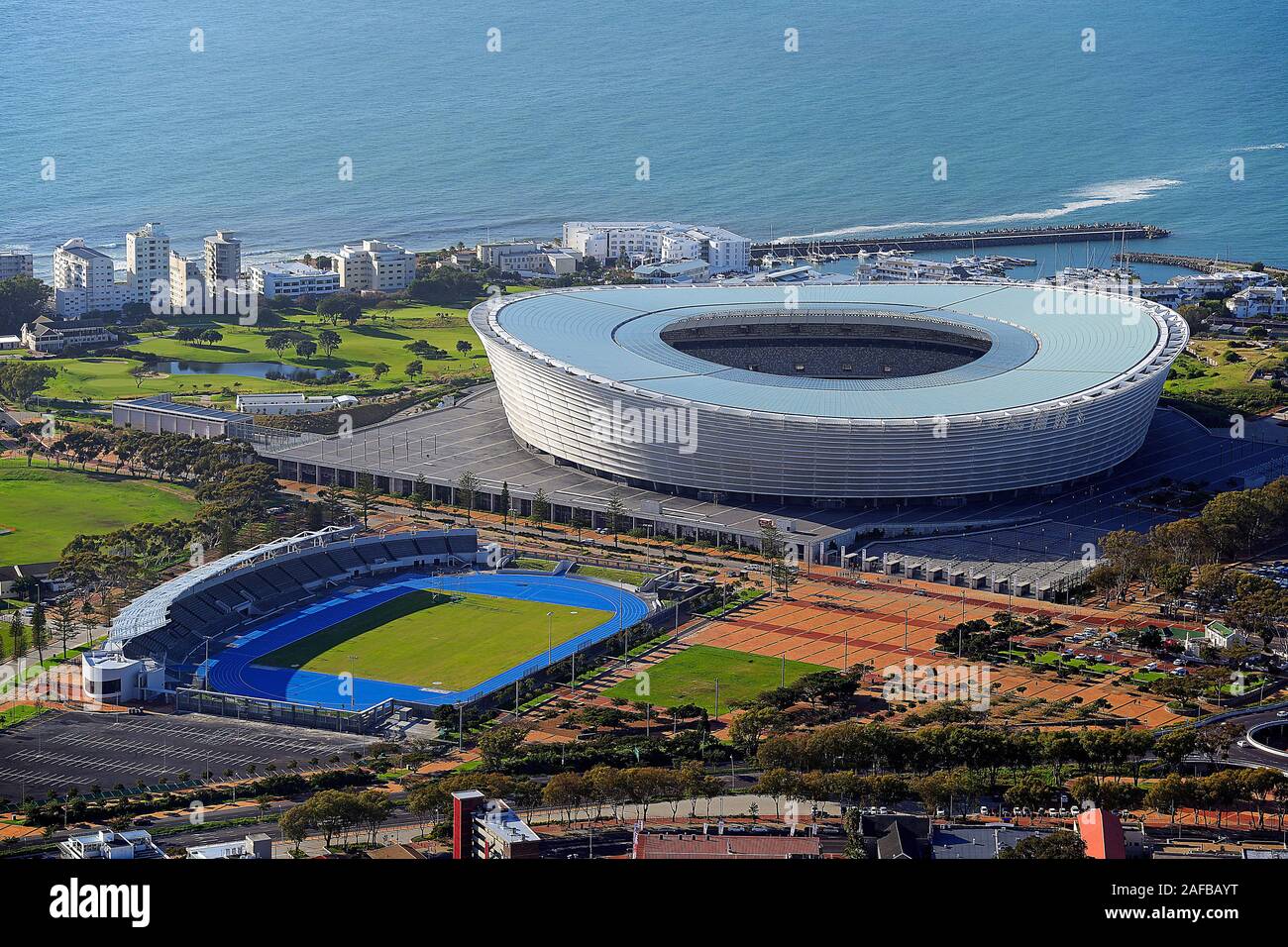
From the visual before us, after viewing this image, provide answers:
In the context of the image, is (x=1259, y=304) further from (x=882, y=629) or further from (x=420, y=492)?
(x=882, y=629)

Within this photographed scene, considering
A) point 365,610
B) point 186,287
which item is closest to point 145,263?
point 186,287

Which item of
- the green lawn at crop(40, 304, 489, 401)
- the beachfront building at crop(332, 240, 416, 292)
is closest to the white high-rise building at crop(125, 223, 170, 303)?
the green lawn at crop(40, 304, 489, 401)

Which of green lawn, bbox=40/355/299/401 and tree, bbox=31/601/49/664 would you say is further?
green lawn, bbox=40/355/299/401

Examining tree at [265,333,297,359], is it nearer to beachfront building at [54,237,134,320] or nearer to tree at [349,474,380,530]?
beachfront building at [54,237,134,320]

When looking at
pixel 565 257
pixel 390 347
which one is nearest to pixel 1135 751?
pixel 390 347

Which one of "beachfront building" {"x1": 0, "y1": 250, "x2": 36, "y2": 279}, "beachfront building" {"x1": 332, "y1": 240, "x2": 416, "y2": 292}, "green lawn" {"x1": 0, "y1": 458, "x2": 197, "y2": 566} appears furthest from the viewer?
"beachfront building" {"x1": 0, "y1": 250, "x2": 36, "y2": 279}

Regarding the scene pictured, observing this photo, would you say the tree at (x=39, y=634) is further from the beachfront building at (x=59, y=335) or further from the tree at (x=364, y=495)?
the beachfront building at (x=59, y=335)

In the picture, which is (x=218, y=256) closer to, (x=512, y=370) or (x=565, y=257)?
(x=565, y=257)

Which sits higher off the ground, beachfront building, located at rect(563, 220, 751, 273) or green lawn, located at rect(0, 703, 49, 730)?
beachfront building, located at rect(563, 220, 751, 273)
